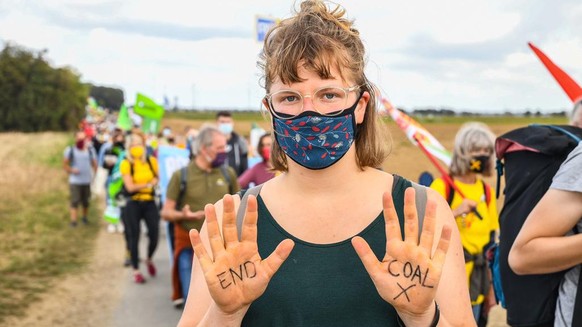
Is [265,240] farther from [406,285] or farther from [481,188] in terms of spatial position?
[481,188]

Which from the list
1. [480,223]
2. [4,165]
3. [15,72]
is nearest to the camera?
[480,223]

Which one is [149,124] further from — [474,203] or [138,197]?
[474,203]

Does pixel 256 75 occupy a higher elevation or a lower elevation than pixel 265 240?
higher

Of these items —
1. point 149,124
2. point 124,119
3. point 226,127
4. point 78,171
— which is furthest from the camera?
point 124,119

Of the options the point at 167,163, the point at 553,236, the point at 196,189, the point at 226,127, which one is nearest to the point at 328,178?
the point at 553,236

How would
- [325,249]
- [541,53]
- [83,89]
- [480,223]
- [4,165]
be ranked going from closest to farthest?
[325,249] → [541,53] → [480,223] → [4,165] → [83,89]

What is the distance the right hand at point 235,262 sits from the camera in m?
1.69

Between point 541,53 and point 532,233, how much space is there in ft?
3.70

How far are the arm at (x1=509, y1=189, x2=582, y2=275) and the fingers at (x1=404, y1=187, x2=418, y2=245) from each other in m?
0.96

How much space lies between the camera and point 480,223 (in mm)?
4535

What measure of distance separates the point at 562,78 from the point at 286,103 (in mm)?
1817

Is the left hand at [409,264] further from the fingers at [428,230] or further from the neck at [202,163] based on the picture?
Result: the neck at [202,163]

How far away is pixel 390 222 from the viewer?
1655 mm

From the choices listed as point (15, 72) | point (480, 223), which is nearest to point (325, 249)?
point (480, 223)
